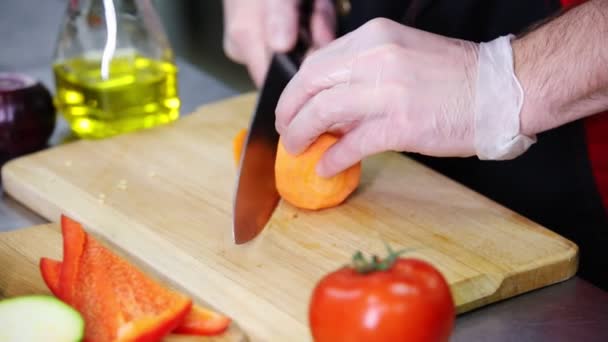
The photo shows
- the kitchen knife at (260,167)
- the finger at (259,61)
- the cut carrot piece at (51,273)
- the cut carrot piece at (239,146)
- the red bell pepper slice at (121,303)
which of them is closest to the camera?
the red bell pepper slice at (121,303)

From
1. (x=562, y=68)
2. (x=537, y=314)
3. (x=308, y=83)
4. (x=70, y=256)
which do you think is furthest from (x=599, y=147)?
(x=70, y=256)

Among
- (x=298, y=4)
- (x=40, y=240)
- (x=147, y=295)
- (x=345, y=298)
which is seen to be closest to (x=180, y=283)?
(x=147, y=295)

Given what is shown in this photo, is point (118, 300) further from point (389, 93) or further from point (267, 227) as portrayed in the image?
point (389, 93)

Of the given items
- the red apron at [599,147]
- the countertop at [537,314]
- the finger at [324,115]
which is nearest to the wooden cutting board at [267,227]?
the countertop at [537,314]

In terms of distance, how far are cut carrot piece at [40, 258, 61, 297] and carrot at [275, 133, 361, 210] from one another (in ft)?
1.33

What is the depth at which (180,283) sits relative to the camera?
1.44 metres

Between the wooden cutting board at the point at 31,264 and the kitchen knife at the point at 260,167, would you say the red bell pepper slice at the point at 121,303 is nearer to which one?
the wooden cutting board at the point at 31,264

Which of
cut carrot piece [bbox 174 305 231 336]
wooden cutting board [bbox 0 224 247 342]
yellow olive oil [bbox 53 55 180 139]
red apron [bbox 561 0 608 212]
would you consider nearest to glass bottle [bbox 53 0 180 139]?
yellow olive oil [bbox 53 55 180 139]

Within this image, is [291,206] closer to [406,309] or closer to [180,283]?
[180,283]

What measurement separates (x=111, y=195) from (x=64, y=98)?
1.05 ft

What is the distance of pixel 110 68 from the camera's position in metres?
1.88

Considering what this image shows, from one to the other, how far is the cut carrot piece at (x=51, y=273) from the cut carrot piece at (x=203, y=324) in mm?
180

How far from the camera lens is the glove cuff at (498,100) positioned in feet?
4.75

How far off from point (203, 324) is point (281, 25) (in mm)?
762
